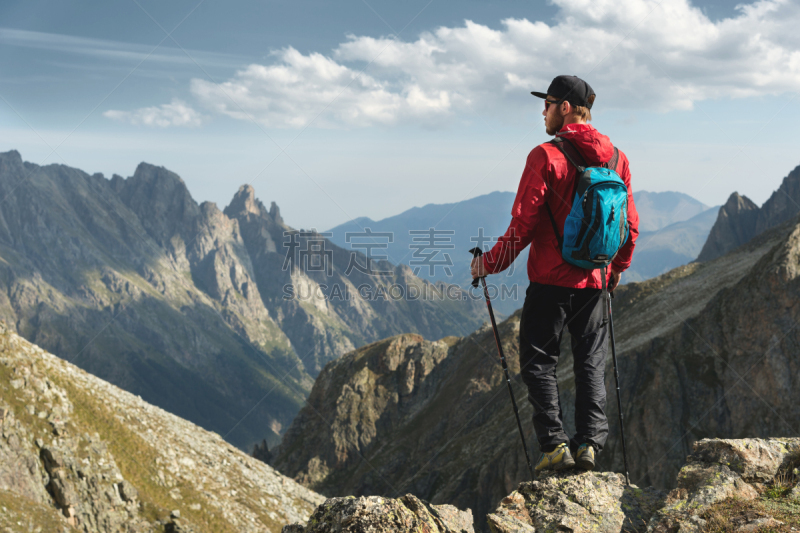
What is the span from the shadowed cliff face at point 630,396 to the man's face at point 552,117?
47.8 meters

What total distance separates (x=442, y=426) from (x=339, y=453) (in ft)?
98.0

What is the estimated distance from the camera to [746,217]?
185 metres

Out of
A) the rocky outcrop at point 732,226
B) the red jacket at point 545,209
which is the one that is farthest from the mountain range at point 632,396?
the rocky outcrop at point 732,226

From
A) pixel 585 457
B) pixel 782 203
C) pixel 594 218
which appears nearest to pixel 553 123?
pixel 594 218

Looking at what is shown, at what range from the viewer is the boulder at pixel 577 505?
627 centimetres

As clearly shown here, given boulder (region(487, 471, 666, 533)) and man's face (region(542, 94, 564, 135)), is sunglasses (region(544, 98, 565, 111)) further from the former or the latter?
boulder (region(487, 471, 666, 533))

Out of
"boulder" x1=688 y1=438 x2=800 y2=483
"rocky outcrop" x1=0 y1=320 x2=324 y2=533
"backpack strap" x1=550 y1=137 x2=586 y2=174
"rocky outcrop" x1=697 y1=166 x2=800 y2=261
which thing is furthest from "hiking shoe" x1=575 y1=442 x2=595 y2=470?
"rocky outcrop" x1=697 y1=166 x2=800 y2=261

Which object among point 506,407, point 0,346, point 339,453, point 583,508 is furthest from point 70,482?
point 339,453

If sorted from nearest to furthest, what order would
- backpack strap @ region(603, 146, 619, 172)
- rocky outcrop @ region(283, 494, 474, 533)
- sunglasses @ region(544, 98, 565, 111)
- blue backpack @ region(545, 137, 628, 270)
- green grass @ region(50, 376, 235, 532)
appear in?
1. rocky outcrop @ region(283, 494, 474, 533)
2. blue backpack @ region(545, 137, 628, 270)
3. backpack strap @ region(603, 146, 619, 172)
4. sunglasses @ region(544, 98, 565, 111)
5. green grass @ region(50, 376, 235, 532)

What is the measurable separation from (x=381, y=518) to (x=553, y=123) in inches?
235

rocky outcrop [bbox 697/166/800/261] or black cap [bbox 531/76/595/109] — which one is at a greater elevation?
rocky outcrop [bbox 697/166/800/261]

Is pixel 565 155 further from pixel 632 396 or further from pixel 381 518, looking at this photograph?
pixel 632 396

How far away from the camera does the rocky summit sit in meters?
5.88

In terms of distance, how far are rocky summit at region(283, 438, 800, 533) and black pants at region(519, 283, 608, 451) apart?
0.66 meters
